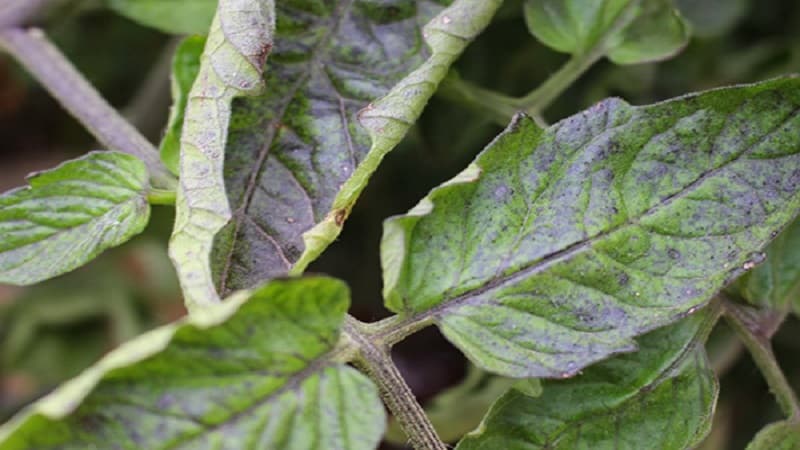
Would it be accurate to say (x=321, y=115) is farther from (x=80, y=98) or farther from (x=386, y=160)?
(x=386, y=160)

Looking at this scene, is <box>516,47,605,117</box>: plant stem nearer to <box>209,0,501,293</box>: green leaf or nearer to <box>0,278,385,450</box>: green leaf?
<box>209,0,501,293</box>: green leaf

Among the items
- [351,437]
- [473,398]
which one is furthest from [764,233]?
[473,398]

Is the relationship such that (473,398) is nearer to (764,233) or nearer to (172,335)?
(764,233)

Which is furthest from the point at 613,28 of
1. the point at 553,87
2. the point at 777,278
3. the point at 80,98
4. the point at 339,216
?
the point at 80,98

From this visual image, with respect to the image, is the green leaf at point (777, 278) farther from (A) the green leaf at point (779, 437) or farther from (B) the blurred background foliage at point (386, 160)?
(B) the blurred background foliage at point (386, 160)

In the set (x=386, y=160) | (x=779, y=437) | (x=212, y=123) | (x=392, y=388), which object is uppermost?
(x=212, y=123)

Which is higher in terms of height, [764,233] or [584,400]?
[764,233]
